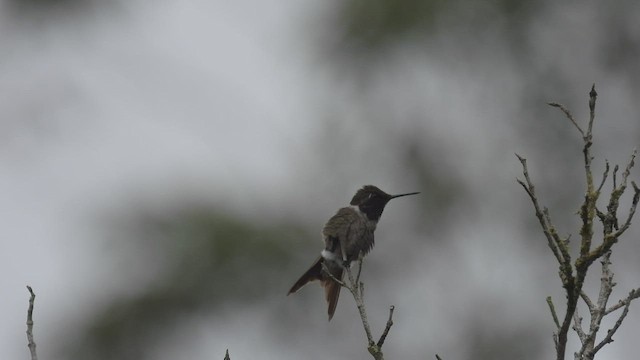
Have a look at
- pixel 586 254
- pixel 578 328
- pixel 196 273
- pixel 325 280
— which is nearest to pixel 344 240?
pixel 325 280

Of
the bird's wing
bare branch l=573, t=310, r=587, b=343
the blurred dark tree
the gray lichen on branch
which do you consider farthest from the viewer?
the blurred dark tree

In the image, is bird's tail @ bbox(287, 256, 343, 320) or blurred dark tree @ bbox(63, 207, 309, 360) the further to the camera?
blurred dark tree @ bbox(63, 207, 309, 360)

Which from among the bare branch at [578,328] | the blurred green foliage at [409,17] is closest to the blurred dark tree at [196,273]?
the blurred green foliage at [409,17]

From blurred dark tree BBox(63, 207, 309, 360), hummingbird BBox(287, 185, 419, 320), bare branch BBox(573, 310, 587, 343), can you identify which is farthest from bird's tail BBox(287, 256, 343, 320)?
blurred dark tree BBox(63, 207, 309, 360)

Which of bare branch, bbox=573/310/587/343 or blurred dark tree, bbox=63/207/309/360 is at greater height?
blurred dark tree, bbox=63/207/309/360

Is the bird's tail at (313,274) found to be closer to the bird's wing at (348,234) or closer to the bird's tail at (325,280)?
the bird's tail at (325,280)

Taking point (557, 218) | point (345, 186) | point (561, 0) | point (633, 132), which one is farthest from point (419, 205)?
point (561, 0)

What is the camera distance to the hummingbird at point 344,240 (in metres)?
4.72

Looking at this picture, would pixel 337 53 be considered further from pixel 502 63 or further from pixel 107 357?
pixel 107 357

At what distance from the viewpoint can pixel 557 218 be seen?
13.4 meters

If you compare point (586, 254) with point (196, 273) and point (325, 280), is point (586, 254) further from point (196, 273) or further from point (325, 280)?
point (196, 273)

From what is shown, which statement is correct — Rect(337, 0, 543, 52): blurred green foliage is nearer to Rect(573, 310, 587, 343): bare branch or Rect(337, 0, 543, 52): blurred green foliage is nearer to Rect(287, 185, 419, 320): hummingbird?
Rect(287, 185, 419, 320): hummingbird

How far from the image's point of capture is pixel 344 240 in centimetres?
493

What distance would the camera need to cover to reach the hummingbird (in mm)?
4719
